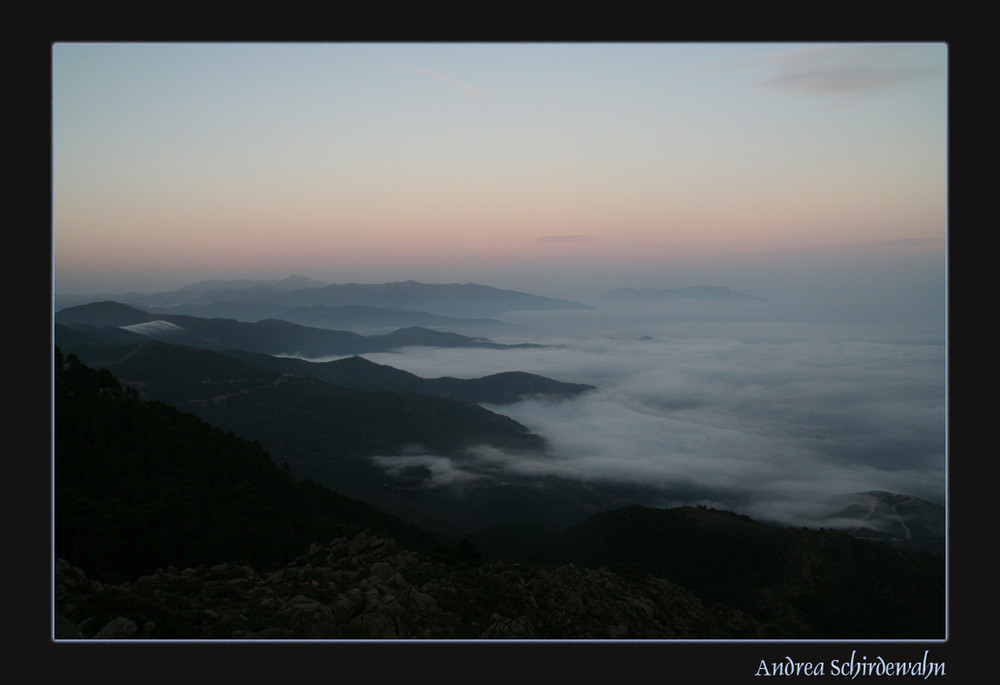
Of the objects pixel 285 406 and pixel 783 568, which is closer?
pixel 783 568

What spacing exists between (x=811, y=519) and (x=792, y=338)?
53.4ft

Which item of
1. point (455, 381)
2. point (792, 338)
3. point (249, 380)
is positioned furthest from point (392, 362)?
point (792, 338)

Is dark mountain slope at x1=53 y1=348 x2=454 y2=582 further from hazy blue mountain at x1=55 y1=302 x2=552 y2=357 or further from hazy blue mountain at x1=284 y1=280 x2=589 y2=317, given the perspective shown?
hazy blue mountain at x1=284 y1=280 x2=589 y2=317

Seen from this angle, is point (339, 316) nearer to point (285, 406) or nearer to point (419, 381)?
point (285, 406)

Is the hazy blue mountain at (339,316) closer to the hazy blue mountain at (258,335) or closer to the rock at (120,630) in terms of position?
the hazy blue mountain at (258,335)

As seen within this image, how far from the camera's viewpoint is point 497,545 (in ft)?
106

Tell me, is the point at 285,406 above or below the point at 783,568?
above

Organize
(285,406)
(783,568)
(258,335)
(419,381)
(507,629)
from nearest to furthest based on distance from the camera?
(507,629), (783,568), (285,406), (258,335), (419,381)

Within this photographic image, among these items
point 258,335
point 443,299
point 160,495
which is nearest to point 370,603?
point 160,495

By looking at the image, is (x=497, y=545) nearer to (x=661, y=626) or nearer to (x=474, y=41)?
(x=661, y=626)

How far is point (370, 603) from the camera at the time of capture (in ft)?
29.6

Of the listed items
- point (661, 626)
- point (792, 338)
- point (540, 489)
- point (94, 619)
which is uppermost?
point (792, 338)

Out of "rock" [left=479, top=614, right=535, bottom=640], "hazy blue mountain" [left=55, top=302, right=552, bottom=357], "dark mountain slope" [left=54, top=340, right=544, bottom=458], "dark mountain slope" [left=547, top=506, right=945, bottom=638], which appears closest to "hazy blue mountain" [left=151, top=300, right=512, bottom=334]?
"hazy blue mountain" [left=55, top=302, right=552, bottom=357]

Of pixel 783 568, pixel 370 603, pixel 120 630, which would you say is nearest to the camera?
pixel 120 630
